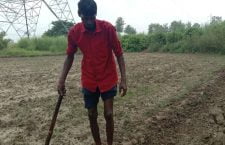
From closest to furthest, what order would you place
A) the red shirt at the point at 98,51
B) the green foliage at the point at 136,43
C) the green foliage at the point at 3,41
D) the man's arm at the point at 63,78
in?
1. the red shirt at the point at 98,51
2. the man's arm at the point at 63,78
3. the green foliage at the point at 3,41
4. the green foliage at the point at 136,43

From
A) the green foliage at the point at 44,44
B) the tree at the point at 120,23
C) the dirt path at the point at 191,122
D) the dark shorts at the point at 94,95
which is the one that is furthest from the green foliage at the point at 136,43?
the dark shorts at the point at 94,95

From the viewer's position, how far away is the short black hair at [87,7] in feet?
15.1

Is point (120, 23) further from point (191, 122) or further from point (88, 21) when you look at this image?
point (88, 21)

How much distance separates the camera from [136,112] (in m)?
7.46

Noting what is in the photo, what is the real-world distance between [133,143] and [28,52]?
20098 mm

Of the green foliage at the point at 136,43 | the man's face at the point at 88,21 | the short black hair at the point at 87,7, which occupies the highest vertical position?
the short black hair at the point at 87,7

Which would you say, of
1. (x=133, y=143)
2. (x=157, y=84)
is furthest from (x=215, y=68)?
(x=133, y=143)

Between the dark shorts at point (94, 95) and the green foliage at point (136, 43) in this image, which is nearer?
the dark shorts at point (94, 95)

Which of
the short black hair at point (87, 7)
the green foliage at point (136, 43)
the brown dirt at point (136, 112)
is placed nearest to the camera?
the short black hair at point (87, 7)

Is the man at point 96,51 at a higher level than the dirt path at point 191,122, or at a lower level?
higher

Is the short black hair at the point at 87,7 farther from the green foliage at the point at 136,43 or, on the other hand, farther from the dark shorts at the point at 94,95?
the green foliage at the point at 136,43

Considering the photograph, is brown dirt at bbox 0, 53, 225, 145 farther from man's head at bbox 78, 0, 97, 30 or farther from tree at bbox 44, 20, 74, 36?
tree at bbox 44, 20, 74, 36

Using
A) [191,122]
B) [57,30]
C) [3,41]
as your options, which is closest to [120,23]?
[57,30]

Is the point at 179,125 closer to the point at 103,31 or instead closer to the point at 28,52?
the point at 103,31
